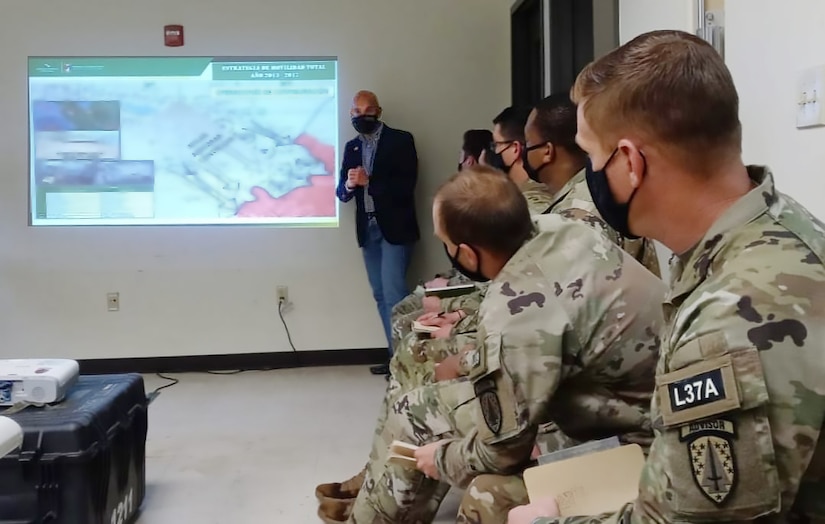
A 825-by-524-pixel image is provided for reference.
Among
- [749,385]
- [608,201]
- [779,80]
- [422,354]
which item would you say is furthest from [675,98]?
[422,354]

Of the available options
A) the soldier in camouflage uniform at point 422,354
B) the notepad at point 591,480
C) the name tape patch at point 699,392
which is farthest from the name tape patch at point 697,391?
the soldier in camouflage uniform at point 422,354

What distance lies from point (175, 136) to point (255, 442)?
208cm

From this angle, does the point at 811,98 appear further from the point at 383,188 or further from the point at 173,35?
the point at 173,35

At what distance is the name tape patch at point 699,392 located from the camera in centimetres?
77

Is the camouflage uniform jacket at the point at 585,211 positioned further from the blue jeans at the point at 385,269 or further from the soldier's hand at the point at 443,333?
the blue jeans at the point at 385,269

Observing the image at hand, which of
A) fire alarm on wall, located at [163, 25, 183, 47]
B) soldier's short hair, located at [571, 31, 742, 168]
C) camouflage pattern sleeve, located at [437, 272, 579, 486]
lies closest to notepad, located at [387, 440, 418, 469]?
camouflage pattern sleeve, located at [437, 272, 579, 486]

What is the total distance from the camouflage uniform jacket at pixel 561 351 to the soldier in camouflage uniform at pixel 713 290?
36 cm

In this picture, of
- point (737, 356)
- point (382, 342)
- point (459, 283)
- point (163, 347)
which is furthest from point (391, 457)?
point (163, 347)

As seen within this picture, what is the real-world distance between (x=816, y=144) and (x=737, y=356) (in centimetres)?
94

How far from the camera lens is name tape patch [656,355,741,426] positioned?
770 millimetres

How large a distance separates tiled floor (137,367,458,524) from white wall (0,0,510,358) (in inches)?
14.3

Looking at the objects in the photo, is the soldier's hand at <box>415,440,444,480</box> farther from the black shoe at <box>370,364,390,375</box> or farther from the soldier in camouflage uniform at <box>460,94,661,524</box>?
the black shoe at <box>370,364,390,375</box>

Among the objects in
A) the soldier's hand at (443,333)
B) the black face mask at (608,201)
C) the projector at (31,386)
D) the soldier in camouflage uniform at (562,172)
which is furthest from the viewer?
the soldier's hand at (443,333)

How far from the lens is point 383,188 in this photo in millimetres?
4258
